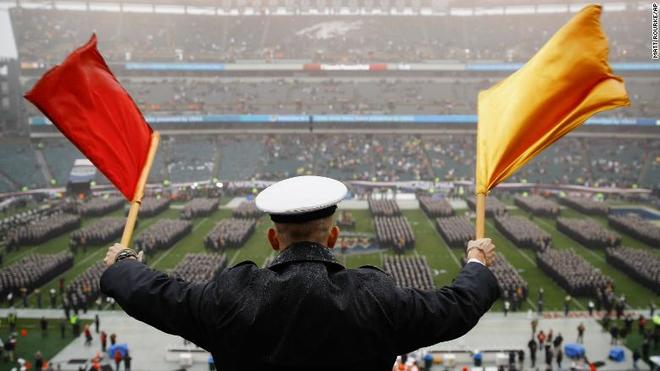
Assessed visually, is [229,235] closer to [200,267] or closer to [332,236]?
[200,267]

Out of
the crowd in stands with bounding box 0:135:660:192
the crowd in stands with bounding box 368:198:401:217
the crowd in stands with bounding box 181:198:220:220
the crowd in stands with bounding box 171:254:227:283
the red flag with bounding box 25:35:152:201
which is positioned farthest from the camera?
the crowd in stands with bounding box 0:135:660:192

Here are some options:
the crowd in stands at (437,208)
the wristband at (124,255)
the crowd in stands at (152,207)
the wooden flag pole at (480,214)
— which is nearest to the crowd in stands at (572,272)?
the crowd in stands at (437,208)

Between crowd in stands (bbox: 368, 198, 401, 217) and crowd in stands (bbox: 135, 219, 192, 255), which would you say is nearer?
crowd in stands (bbox: 135, 219, 192, 255)

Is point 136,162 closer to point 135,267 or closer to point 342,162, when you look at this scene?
point 135,267

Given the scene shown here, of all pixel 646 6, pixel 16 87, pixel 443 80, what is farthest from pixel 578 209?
pixel 16 87

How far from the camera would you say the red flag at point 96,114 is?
7.69 ft

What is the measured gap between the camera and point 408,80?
5206 centimetres

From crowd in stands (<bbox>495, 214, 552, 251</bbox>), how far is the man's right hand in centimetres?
2043

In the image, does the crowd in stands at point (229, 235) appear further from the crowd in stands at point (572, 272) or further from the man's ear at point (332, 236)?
the man's ear at point (332, 236)

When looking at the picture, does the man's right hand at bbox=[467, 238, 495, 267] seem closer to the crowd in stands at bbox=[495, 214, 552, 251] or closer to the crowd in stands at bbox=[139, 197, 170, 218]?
Answer: the crowd in stands at bbox=[495, 214, 552, 251]

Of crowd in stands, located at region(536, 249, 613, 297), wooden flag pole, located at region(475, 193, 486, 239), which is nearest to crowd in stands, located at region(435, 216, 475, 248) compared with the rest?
crowd in stands, located at region(536, 249, 613, 297)

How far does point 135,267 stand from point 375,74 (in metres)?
51.7

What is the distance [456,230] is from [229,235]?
972cm

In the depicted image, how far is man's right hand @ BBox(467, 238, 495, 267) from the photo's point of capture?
1932mm
